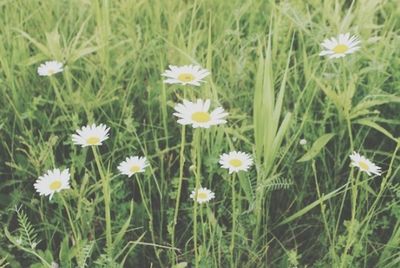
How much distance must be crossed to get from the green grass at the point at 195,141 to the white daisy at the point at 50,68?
3 cm

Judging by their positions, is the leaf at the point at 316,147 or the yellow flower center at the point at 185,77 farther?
the leaf at the point at 316,147

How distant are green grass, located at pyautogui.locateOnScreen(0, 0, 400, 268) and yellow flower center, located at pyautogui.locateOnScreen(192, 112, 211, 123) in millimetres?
131

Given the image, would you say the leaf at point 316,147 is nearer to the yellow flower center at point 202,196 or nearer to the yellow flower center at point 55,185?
the yellow flower center at point 202,196

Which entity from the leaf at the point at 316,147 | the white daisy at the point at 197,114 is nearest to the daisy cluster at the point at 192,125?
the white daisy at the point at 197,114

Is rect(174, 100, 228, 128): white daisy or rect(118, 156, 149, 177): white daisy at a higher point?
rect(174, 100, 228, 128): white daisy

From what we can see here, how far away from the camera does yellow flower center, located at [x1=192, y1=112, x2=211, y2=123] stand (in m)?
0.95

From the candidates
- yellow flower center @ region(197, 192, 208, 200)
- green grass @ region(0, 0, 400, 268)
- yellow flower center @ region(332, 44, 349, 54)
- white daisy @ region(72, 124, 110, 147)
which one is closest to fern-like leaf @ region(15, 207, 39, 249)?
green grass @ region(0, 0, 400, 268)

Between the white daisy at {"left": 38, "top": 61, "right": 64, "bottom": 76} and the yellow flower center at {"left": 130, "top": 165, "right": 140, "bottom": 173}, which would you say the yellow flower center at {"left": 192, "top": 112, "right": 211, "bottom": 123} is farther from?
the white daisy at {"left": 38, "top": 61, "right": 64, "bottom": 76}

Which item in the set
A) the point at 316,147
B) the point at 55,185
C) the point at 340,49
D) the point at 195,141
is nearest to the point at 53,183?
the point at 55,185

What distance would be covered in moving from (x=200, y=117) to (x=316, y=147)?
0.34 meters

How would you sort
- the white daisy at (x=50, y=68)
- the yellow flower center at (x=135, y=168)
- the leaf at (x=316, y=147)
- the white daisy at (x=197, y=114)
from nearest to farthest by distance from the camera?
the white daisy at (x=197, y=114) < the yellow flower center at (x=135, y=168) < the leaf at (x=316, y=147) < the white daisy at (x=50, y=68)

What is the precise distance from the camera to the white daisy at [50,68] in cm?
127

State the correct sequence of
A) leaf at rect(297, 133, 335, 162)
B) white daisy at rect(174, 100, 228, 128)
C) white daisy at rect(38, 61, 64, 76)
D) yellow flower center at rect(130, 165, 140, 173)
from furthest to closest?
white daisy at rect(38, 61, 64, 76) → leaf at rect(297, 133, 335, 162) → yellow flower center at rect(130, 165, 140, 173) → white daisy at rect(174, 100, 228, 128)

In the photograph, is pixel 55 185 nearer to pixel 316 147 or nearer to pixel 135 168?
pixel 135 168
